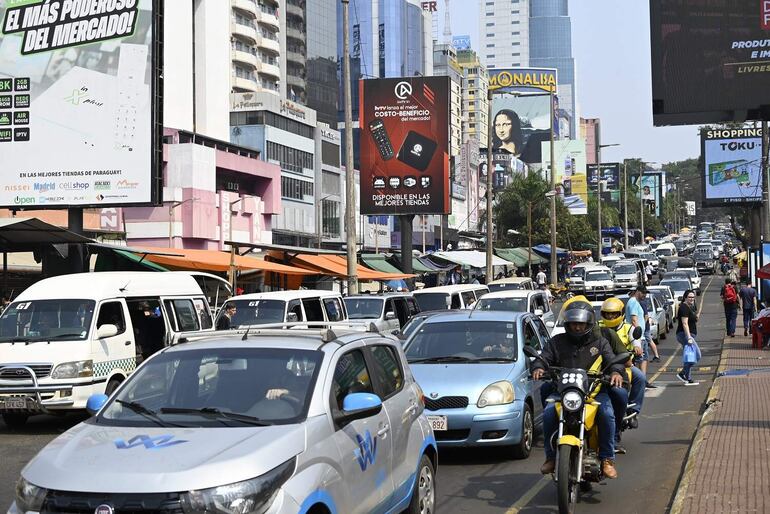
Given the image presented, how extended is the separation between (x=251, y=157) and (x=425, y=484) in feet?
198

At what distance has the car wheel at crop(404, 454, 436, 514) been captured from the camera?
7.52m

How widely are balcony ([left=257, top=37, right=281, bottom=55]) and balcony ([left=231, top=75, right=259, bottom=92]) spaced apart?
10.8 feet

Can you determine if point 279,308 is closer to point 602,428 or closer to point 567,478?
point 602,428

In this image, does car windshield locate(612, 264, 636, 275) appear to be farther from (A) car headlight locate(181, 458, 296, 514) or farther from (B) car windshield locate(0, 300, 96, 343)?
(A) car headlight locate(181, 458, 296, 514)

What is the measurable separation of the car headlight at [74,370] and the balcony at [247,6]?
7428cm

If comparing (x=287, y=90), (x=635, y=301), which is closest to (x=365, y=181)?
(x=635, y=301)

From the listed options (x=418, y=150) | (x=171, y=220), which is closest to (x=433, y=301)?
(x=418, y=150)

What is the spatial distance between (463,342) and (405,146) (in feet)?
93.5

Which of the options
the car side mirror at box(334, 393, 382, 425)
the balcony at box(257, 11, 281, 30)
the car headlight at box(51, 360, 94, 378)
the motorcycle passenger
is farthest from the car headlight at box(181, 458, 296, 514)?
the balcony at box(257, 11, 281, 30)

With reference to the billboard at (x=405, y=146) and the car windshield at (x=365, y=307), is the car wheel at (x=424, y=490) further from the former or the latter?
the billboard at (x=405, y=146)

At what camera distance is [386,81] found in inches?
1586

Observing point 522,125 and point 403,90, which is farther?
point 522,125

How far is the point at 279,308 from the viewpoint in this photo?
2036 centimetres

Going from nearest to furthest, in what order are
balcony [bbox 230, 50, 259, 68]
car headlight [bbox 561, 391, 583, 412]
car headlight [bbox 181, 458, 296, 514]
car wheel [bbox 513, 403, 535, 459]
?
car headlight [bbox 181, 458, 296, 514], car headlight [bbox 561, 391, 583, 412], car wheel [bbox 513, 403, 535, 459], balcony [bbox 230, 50, 259, 68]
